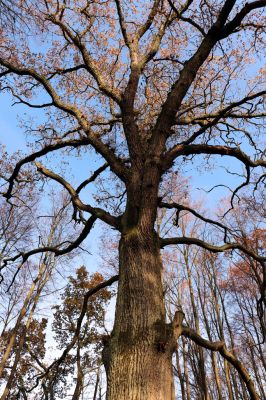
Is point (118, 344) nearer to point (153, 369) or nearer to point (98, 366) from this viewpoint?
point (153, 369)

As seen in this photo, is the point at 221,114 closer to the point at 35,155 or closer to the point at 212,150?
the point at 212,150

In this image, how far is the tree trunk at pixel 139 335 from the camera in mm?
2174

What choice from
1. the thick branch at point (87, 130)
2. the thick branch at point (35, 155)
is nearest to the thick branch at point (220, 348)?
A: the thick branch at point (87, 130)

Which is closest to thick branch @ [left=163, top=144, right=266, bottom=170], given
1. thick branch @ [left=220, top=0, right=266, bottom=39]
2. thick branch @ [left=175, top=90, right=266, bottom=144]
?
thick branch @ [left=175, top=90, right=266, bottom=144]

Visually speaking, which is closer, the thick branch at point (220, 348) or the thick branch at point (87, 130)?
the thick branch at point (220, 348)

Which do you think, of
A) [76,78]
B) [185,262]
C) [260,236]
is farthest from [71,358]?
[76,78]

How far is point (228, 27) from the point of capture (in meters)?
4.20

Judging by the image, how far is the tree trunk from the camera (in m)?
2.17

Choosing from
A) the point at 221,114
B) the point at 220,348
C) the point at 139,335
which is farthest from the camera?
the point at 221,114

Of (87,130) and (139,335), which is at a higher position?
(87,130)

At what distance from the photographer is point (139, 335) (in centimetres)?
239

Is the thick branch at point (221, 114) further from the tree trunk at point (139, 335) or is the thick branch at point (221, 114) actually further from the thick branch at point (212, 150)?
the tree trunk at point (139, 335)

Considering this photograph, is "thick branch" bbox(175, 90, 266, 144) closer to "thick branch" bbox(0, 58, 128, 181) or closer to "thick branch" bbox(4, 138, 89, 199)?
"thick branch" bbox(0, 58, 128, 181)

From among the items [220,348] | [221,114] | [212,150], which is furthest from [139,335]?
[221,114]
